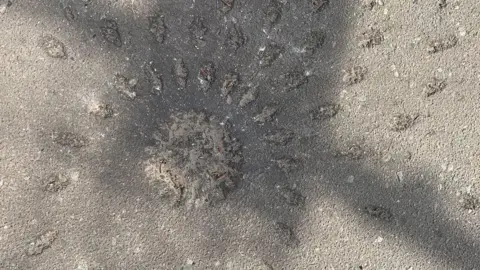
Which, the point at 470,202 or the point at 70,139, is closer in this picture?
the point at 70,139

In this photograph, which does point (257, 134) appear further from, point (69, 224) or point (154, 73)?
point (69, 224)

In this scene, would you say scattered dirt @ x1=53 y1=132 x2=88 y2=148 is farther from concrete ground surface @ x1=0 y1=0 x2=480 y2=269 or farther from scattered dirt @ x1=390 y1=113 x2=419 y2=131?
scattered dirt @ x1=390 y1=113 x2=419 y2=131

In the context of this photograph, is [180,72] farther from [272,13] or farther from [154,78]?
[272,13]

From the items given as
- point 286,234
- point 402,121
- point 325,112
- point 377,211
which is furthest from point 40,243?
point 402,121

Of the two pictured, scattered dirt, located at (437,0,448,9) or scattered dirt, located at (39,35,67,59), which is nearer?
scattered dirt, located at (39,35,67,59)

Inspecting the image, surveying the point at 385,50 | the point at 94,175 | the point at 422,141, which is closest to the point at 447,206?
the point at 422,141

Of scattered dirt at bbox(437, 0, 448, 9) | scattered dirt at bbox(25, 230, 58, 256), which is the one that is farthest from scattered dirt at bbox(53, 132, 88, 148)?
scattered dirt at bbox(437, 0, 448, 9)

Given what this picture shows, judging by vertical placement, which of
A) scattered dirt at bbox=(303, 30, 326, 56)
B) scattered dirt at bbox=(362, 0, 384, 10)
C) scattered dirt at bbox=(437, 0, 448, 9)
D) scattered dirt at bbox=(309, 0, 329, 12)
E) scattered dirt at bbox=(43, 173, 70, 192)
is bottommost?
scattered dirt at bbox=(43, 173, 70, 192)

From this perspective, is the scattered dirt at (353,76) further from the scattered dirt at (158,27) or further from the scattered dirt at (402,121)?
the scattered dirt at (158,27)
